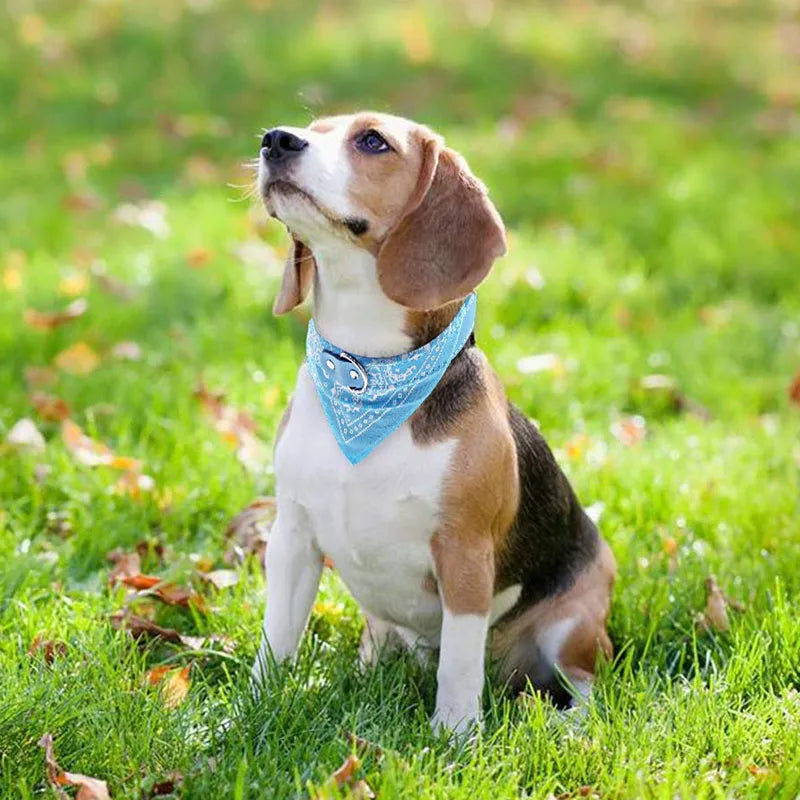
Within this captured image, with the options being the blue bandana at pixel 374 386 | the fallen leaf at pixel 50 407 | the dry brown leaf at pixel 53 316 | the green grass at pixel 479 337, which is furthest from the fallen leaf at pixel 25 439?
the blue bandana at pixel 374 386

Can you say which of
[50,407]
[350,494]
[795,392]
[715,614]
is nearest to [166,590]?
[350,494]

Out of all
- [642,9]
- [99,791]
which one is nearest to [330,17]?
[642,9]

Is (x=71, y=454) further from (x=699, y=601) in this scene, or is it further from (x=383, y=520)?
(x=699, y=601)

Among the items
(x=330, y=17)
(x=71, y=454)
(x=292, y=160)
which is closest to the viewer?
(x=292, y=160)

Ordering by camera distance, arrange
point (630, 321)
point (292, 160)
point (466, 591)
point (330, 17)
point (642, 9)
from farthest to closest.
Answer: point (642, 9) → point (330, 17) → point (630, 321) → point (466, 591) → point (292, 160)

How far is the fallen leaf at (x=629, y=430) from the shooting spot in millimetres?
5332

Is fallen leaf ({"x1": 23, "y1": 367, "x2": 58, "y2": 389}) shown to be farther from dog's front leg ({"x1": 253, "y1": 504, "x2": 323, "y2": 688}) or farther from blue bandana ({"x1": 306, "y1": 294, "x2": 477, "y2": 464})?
blue bandana ({"x1": 306, "y1": 294, "x2": 477, "y2": 464})

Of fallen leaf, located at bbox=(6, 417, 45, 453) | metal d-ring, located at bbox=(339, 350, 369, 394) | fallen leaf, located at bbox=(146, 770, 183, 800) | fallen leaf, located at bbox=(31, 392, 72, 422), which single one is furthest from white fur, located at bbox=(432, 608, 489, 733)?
fallen leaf, located at bbox=(31, 392, 72, 422)

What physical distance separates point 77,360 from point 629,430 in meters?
2.24

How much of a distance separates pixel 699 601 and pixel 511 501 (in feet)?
2.73

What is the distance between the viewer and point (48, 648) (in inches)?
139

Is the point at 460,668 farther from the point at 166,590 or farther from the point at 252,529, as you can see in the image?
the point at 252,529

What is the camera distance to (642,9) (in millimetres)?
14719

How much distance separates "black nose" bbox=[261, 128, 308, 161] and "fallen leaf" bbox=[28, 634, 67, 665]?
138 cm
